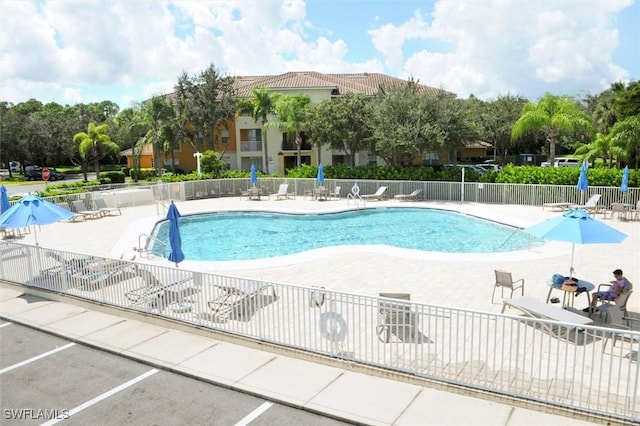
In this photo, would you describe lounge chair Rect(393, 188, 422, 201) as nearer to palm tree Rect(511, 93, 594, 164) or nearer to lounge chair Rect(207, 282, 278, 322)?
palm tree Rect(511, 93, 594, 164)

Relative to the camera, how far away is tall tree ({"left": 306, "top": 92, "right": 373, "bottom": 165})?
31.6 metres

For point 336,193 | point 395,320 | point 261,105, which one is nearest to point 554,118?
point 336,193

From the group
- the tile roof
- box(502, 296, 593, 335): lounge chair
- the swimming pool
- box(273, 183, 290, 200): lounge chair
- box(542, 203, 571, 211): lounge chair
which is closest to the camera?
box(502, 296, 593, 335): lounge chair

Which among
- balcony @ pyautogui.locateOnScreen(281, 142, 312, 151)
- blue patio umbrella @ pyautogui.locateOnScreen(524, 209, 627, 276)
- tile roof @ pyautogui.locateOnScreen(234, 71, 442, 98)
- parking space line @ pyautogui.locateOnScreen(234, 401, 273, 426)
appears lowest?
parking space line @ pyautogui.locateOnScreen(234, 401, 273, 426)

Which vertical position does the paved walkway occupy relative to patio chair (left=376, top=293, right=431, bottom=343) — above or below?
below

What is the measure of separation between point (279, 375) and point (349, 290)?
167 inches

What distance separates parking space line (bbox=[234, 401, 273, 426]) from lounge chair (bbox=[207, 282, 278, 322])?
1975 millimetres

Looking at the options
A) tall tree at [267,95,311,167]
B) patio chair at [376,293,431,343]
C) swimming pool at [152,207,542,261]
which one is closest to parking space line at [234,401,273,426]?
patio chair at [376,293,431,343]

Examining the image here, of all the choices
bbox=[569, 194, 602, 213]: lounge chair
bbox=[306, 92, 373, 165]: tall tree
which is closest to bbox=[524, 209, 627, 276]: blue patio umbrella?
bbox=[569, 194, 602, 213]: lounge chair

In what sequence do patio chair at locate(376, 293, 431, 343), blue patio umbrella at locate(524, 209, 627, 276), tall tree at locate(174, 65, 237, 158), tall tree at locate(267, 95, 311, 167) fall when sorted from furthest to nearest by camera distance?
tall tree at locate(174, 65, 237, 158)
tall tree at locate(267, 95, 311, 167)
blue patio umbrella at locate(524, 209, 627, 276)
patio chair at locate(376, 293, 431, 343)

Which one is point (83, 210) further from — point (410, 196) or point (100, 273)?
point (410, 196)

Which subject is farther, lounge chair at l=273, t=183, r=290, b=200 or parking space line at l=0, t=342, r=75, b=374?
lounge chair at l=273, t=183, r=290, b=200

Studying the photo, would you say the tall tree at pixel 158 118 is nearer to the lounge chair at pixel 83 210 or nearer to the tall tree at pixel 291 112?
the tall tree at pixel 291 112

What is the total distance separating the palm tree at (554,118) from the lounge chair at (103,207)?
2221 cm
